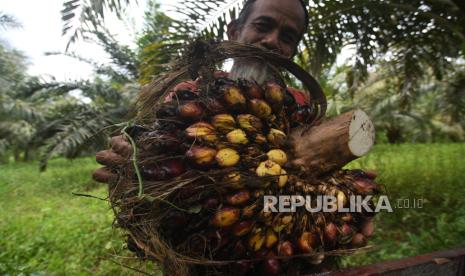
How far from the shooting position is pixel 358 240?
956mm

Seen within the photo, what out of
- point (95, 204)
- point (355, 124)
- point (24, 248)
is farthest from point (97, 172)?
point (95, 204)

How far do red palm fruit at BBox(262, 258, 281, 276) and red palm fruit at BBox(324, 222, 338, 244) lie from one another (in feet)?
0.47

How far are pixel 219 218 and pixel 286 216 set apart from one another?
17 centimetres

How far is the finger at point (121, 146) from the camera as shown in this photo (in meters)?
0.93

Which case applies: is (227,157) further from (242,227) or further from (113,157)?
(113,157)

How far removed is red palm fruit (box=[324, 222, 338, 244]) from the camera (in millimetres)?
878

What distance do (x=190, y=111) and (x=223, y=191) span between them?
21 centimetres

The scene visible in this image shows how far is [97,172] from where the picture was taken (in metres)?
1.01

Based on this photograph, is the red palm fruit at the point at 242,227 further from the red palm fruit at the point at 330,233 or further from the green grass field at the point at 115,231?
the green grass field at the point at 115,231

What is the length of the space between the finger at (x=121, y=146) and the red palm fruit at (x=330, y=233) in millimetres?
536

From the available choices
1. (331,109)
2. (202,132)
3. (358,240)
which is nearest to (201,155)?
(202,132)

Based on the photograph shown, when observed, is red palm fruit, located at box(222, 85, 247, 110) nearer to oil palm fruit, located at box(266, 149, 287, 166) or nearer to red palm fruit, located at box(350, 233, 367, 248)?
oil palm fruit, located at box(266, 149, 287, 166)

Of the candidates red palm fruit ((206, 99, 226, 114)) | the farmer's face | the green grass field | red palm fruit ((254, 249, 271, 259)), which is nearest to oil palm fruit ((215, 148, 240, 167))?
red palm fruit ((206, 99, 226, 114))

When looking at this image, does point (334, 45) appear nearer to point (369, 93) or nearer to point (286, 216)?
point (286, 216)
